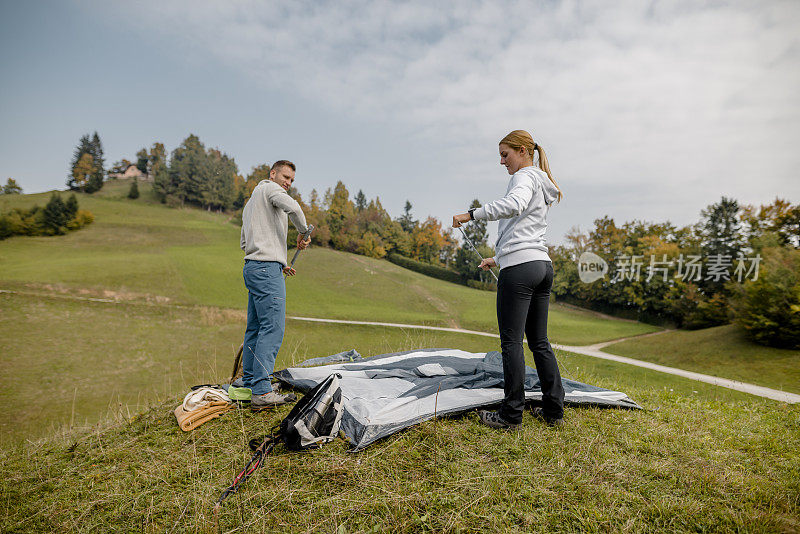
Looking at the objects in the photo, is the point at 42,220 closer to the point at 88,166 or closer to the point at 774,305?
the point at 88,166

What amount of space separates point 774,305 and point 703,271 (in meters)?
18.8

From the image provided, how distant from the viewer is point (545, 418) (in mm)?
3240

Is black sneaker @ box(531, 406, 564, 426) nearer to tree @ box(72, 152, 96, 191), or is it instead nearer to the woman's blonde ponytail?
the woman's blonde ponytail

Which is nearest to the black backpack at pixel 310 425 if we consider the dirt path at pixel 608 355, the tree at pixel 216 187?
the dirt path at pixel 608 355

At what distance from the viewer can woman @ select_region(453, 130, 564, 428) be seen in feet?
9.66

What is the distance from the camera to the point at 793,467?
2709 mm

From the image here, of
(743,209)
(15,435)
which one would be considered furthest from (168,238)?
(743,209)

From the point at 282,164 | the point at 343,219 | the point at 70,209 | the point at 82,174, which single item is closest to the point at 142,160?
the point at 82,174

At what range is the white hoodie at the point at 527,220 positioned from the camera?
2938 mm

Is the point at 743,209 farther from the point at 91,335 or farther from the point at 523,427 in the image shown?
the point at 91,335

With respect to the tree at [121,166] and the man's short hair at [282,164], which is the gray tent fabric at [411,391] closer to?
the man's short hair at [282,164]

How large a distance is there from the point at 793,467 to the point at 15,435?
40.1ft

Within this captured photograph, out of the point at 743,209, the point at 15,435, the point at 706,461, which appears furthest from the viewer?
the point at 743,209

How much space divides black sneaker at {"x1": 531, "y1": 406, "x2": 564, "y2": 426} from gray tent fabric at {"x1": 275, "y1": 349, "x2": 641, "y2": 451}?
12cm
